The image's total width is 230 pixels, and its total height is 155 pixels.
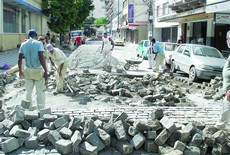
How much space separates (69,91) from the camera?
30.3 feet

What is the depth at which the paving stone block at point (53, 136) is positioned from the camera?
4801mm

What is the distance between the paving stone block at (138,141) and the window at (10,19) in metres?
23.7

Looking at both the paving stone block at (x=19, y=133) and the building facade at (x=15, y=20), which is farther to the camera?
the building facade at (x=15, y=20)

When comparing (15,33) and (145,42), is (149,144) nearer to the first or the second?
(145,42)

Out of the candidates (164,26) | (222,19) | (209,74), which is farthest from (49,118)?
(164,26)

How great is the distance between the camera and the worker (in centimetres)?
848

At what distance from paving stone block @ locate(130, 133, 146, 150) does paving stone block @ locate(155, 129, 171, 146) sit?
213 mm

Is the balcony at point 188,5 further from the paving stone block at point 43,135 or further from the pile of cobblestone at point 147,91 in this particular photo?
the paving stone block at point 43,135

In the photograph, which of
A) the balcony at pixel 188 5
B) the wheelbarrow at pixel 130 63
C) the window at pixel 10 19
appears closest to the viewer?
the wheelbarrow at pixel 130 63

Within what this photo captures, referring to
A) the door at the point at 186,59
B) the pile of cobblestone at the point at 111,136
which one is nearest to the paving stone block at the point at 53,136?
the pile of cobblestone at the point at 111,136

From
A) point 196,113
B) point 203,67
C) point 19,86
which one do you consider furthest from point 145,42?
point 196,113

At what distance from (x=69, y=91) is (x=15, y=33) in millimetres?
22601

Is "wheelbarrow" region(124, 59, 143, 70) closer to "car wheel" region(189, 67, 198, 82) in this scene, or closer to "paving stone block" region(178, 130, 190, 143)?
"car wheel" region(189, 67, 198, 82)

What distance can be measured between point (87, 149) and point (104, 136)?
0.34 metres
